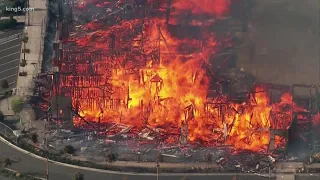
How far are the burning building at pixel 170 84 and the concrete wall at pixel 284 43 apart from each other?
3.84 ft

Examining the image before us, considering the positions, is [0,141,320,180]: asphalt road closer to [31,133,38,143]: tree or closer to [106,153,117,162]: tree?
[106,153,117,162]: tree

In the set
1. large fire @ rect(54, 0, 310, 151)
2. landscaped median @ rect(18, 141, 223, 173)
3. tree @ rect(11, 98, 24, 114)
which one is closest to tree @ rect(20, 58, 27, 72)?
large fire @ rect(54, 0, 310, 151)

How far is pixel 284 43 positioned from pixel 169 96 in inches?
413

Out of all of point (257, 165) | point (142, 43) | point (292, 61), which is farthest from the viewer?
point (142, 43)

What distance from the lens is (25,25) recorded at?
59531mm

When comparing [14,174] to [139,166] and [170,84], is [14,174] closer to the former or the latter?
[139,166]

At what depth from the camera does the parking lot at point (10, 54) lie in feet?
174

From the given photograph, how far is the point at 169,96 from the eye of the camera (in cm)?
4834

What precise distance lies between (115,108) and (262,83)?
1149cm

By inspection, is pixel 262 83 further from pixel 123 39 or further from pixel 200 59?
pixel 123 39

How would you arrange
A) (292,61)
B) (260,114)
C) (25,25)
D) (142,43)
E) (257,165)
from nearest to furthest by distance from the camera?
(257,165), (260,114), (292,61), (142,43), (25,25)

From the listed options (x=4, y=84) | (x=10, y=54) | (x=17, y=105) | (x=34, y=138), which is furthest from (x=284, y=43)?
(x=10, y=54)

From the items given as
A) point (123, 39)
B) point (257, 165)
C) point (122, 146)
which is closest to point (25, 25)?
point (123, 39)

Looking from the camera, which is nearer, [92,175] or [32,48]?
[92,175]
